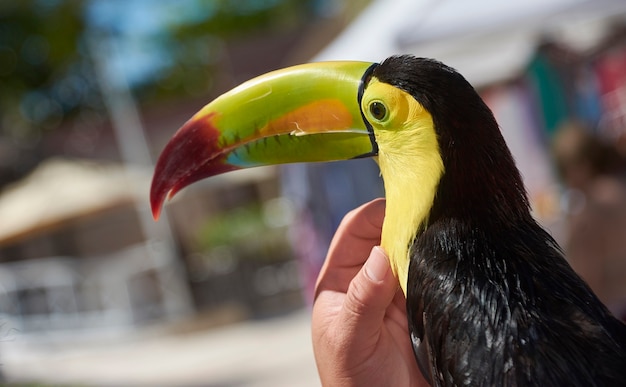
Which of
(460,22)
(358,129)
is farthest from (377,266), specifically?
(460,22)

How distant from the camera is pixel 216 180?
40.5ft

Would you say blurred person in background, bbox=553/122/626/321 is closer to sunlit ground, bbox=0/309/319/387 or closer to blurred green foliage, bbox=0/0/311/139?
sunlit ground, bbox=0/309/319/387

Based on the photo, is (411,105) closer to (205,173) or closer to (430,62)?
(430,62)

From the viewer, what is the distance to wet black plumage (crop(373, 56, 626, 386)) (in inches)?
58.5

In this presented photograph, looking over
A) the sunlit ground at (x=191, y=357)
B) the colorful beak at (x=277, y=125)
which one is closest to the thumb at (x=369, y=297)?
the colorful beak at (x=277, y=125)

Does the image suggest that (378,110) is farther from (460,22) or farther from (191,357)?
(191,357)

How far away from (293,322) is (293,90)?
829 centimetres

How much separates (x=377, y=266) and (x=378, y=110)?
0.33 metres

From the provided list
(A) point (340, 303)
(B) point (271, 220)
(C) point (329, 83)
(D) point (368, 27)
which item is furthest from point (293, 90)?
(B) point (271, 220)

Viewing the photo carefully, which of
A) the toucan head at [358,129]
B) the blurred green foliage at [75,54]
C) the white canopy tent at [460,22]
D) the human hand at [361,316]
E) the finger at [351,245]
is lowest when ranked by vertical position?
the human hand at [361,316]

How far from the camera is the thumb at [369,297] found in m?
1.62

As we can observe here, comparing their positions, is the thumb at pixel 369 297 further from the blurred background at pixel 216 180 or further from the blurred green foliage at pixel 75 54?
the blurred green foliage at pixel 75 54

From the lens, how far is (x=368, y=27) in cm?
488

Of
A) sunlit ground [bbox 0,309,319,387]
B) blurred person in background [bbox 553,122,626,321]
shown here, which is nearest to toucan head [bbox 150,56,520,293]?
blurred person in background [bbox 553,122,626,321]
